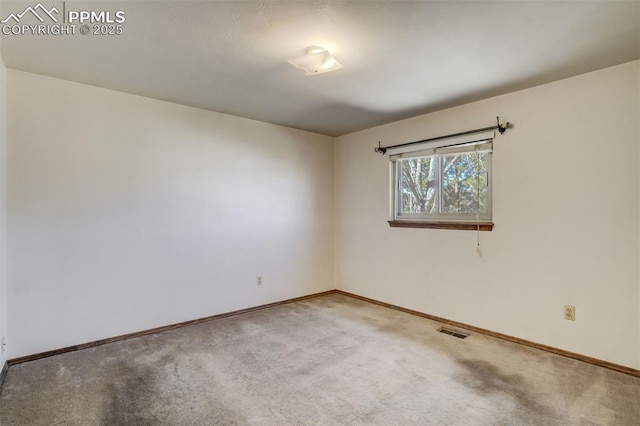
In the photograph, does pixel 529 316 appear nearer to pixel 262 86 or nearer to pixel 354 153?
pixel 354 153

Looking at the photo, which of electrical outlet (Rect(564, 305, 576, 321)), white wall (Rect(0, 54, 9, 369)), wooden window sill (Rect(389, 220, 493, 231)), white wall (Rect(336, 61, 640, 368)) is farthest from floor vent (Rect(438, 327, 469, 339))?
white wall (Rect(0, 54, 9, 369))

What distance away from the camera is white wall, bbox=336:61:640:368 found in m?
2.39

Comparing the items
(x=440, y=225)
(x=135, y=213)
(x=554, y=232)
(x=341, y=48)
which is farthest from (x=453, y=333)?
(x=135, y=213)

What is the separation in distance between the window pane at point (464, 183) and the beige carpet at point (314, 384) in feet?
4.25

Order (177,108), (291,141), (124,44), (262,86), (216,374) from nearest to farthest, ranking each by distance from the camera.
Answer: (124,44)
(216,374)
(262,86)
(177,108)
(291,141)

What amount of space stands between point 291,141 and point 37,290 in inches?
A: 118

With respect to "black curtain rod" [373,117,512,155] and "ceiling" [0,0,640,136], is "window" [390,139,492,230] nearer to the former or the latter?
"black curtain rod" [373,117,512,155]

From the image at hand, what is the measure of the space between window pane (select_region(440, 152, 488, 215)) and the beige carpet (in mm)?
1294

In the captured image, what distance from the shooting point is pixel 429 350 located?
2.72 m

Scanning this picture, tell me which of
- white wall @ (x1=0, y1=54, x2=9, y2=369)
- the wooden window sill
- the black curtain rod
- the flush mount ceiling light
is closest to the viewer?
the flush mount ceiling light

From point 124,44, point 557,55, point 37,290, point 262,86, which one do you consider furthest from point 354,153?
point 37,290

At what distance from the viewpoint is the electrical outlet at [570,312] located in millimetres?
2623

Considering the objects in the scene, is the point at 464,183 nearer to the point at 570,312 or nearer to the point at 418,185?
the point at 418,185

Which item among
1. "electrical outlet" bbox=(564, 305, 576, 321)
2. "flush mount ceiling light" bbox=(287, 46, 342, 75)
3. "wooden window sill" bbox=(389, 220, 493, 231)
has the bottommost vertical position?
"electrical outlet" bbox=(564, 305, 576, 321)
